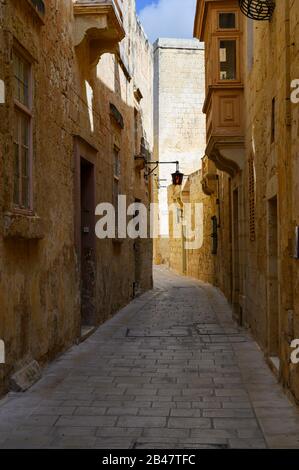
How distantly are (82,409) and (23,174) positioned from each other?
2634 millimetres

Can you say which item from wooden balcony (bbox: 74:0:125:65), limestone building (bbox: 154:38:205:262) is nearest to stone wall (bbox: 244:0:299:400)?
wooden balcony (bbox: 74:0:125:65)

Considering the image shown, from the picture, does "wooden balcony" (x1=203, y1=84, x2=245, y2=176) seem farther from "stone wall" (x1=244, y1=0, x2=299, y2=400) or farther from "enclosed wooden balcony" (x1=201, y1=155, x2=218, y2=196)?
"enclosed wooden balcony" (x1=201, y1=155, x2=218, y2=196)

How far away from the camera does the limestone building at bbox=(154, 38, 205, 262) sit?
3941cm

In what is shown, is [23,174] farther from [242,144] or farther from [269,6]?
[242,144]

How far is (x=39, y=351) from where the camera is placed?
22.3 feet

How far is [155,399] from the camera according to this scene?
5668 mm

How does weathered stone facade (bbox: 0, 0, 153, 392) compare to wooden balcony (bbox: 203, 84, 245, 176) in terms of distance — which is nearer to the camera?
weathered stone facade (bbox: 0, 0, 153, 392)

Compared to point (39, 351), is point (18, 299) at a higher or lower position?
higher

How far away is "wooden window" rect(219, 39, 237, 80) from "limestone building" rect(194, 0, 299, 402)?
0.06 feet

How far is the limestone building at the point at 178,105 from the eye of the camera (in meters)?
39.4

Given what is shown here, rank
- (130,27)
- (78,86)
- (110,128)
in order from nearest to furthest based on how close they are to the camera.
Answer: (78,86)
(110,128)
(130,27)

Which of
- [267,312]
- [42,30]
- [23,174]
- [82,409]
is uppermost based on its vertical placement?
[42,30]
